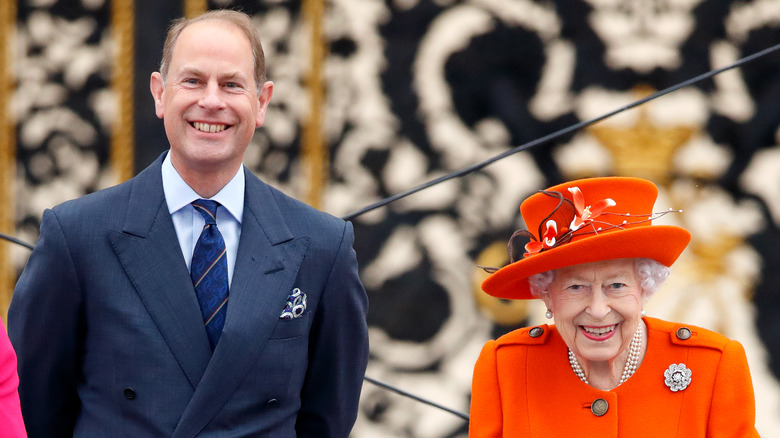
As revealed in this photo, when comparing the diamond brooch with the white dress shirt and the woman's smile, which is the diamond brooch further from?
the white dress shirt

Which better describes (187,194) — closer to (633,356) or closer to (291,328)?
(291,328)

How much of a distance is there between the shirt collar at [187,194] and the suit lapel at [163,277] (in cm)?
2

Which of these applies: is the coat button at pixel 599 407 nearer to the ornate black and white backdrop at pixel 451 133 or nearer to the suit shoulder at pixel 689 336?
the suit shoulder at pixel 689 336

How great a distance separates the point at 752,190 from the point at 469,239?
2.26 ft

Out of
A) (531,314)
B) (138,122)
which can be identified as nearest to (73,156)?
(138,122)

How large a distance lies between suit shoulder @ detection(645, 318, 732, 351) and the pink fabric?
3.56ft

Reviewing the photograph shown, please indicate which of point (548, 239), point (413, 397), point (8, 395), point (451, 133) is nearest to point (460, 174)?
point (451, 133)

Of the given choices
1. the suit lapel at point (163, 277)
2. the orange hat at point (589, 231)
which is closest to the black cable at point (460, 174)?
the orange hat at point (589, 231)

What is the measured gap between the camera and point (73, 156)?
3.21 m

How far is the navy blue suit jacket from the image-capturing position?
2.12 metres

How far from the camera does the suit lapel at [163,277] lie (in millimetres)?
2119

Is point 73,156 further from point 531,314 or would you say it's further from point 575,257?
point 575,257

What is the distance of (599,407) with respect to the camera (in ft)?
7.22

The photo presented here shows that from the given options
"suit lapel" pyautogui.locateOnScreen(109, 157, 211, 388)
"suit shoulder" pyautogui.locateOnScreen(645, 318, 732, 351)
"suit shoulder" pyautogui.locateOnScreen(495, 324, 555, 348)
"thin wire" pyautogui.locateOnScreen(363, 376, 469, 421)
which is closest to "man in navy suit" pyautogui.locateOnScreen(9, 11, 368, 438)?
"suit lapel" pyautogui.locateOnScreen(109, 157, 211, 388)
